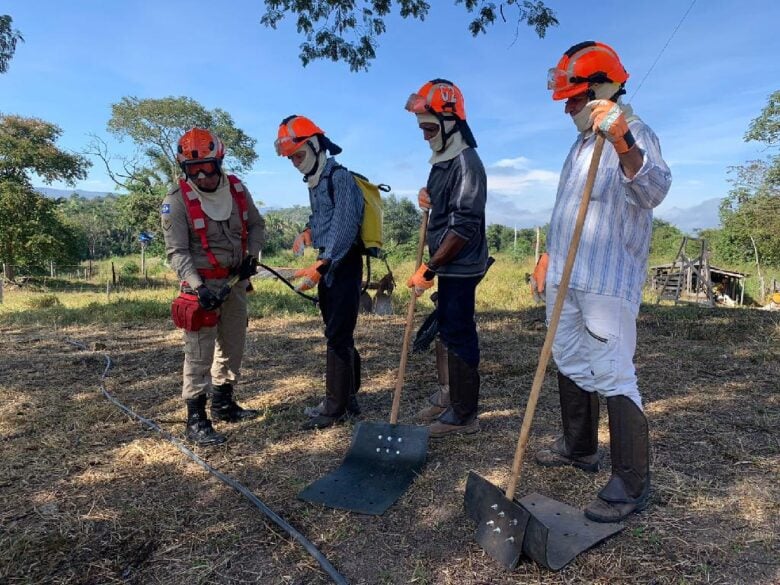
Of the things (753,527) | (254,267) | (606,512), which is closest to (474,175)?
(254,267)

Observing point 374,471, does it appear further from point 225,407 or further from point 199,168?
point 199,168

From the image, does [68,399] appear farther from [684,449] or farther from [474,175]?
[684,449]

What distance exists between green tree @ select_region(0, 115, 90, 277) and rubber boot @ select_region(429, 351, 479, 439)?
2867cm

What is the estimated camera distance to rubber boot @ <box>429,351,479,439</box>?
10.3ft

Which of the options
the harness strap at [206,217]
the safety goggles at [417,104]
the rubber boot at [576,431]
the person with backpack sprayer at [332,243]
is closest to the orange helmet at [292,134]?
the person with backpack sprayer at [332,243]

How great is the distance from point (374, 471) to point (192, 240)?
5.88 ft

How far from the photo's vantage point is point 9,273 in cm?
2522

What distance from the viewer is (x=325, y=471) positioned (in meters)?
2.92

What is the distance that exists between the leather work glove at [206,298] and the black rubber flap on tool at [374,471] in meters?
1.16

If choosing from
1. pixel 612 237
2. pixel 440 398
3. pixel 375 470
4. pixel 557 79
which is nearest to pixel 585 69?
pixel 557 79

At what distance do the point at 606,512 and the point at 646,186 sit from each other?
1378 mm

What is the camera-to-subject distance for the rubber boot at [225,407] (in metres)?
3.64

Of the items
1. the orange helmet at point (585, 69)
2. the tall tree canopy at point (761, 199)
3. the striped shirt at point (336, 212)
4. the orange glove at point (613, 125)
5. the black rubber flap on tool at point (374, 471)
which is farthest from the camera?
the tall tree canopy at point (761, 199)

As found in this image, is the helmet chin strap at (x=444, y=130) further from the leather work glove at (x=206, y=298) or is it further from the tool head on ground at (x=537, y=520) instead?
the leather work glove at (x=206, y=298)
